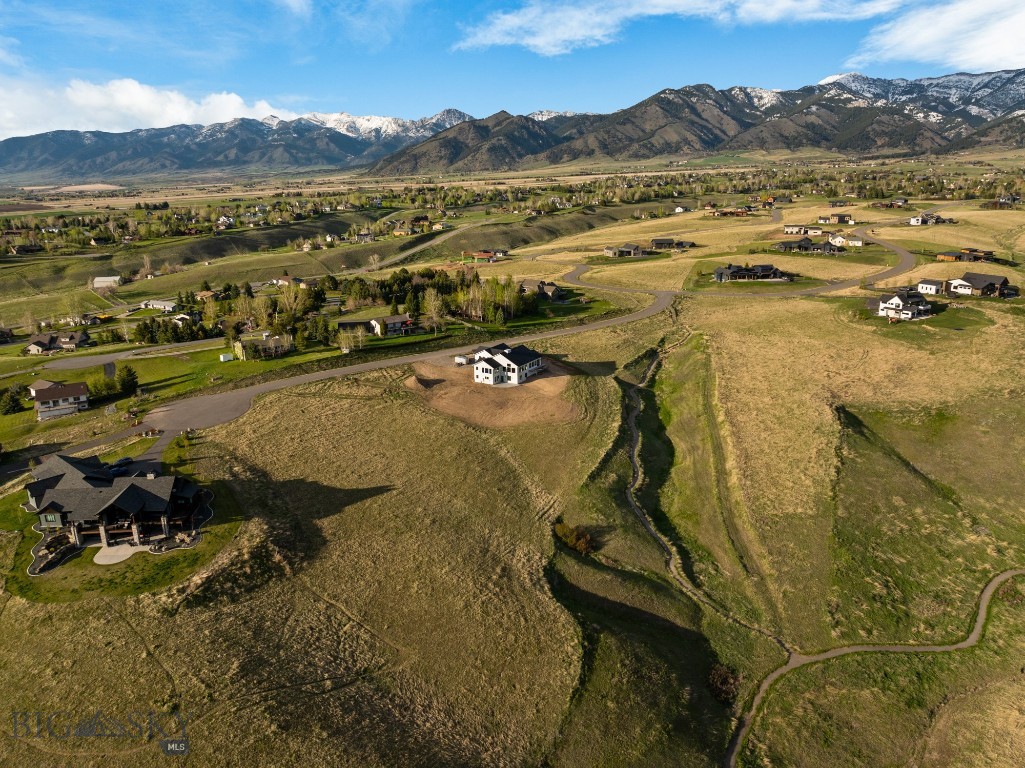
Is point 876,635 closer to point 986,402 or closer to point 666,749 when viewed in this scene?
point 666,749

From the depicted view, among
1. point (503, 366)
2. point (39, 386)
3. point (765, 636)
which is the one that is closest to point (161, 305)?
point (39, 386)

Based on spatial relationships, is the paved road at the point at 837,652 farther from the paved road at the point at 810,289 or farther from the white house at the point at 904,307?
the paved road at the point at 810,289

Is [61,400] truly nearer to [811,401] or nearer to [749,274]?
[811,401]

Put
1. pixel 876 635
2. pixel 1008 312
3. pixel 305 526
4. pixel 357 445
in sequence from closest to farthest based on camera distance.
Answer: pixel 876 635 → pixel 305 526 → pixel 357 445 → pixel 1008 312

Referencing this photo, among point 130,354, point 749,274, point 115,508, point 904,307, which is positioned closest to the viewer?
point 115,508

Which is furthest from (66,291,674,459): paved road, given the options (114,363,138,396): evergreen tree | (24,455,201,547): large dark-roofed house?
(24,455,201,547): large dark-roofed house

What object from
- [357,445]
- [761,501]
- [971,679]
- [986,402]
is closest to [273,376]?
[357,445]
